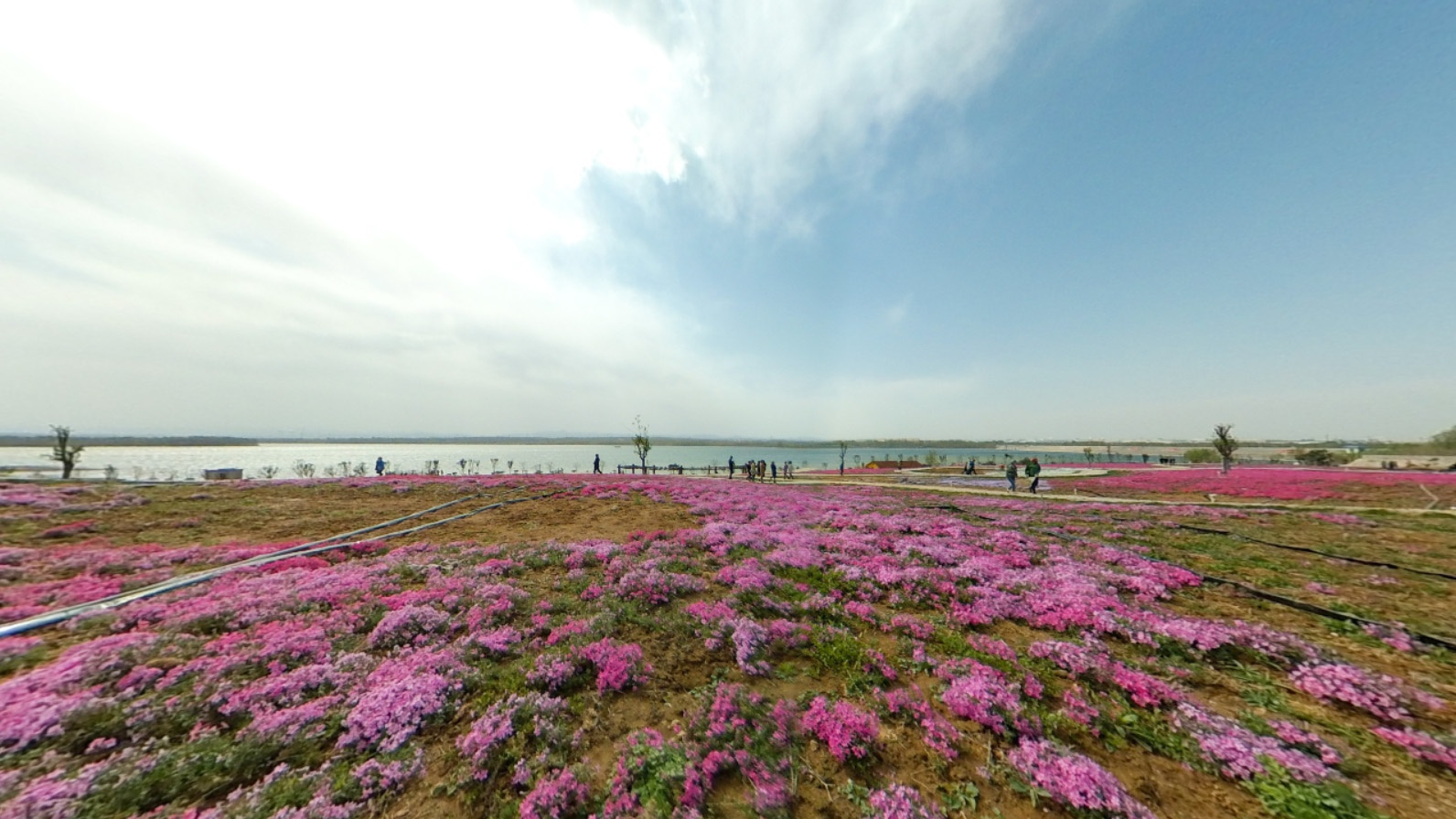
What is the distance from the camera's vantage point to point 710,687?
6891mm

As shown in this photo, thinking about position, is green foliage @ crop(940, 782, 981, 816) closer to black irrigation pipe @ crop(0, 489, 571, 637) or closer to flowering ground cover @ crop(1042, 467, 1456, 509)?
black irrigation pipe @ crop(0, 489, 571, 637)

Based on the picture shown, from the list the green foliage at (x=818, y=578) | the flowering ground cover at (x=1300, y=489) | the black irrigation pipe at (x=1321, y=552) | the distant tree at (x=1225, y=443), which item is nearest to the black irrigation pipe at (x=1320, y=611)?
the black irrigation pipe at (x=1321, y=552)

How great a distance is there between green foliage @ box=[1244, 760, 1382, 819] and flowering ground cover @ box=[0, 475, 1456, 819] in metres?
0.03

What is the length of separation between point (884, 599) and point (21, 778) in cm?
1309

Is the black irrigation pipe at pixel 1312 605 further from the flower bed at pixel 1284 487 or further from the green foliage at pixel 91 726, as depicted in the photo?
the green foliage at pixel 91 726

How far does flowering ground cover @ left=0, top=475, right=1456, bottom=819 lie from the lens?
4875mm

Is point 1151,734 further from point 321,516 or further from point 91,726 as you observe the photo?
point 321,516

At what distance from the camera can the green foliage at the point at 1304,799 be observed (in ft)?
15.2

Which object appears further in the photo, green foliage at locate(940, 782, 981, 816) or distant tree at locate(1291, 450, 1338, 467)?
distant tree at locate(1291, 450, 1338, 467)

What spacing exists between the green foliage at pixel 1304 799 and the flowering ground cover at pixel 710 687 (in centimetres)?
3

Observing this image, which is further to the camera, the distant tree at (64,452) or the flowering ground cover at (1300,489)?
the distant tree at (64,452)

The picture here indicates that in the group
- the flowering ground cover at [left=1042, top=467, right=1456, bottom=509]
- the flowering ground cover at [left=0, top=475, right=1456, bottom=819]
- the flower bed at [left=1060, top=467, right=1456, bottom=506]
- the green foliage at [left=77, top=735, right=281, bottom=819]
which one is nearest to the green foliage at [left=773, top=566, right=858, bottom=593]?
the flowering ground cover at [left=0, top=475, right=1456, bottom=819]

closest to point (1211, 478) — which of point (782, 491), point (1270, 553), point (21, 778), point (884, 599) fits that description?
point (1270, 553)

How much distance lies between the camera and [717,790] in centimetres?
507
